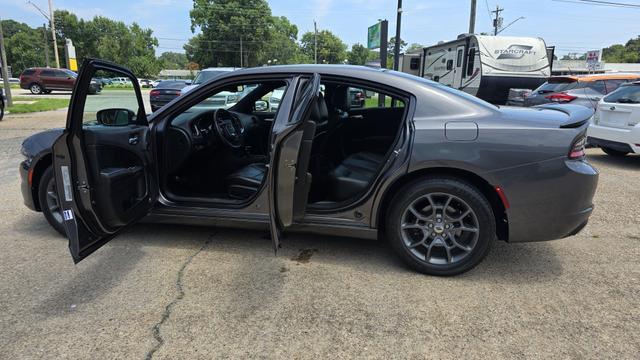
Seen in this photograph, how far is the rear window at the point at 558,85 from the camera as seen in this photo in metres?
9.11

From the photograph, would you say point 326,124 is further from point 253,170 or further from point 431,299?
point 431,299

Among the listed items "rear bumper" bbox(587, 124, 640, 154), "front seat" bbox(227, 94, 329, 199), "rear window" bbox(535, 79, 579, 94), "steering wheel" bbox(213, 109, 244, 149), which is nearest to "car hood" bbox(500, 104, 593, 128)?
"front seat" bbox(227, 94, 329, 199)

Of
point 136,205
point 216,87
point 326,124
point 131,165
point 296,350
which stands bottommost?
point 296,350

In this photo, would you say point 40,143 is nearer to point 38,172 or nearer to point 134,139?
point 38,172

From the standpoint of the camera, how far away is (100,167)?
9.46ft

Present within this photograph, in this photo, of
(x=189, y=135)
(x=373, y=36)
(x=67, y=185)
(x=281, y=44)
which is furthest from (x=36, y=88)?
(x=281, y=44)

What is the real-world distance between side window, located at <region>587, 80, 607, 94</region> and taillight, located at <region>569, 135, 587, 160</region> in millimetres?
7113

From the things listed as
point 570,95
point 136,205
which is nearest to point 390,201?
point 136,205

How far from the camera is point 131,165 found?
319cm

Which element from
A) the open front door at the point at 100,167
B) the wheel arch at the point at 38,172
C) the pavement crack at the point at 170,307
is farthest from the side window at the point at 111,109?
the pavement crack at the point at 170,307

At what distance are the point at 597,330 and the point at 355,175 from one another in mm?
1956

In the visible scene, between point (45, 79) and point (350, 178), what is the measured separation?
31510mm

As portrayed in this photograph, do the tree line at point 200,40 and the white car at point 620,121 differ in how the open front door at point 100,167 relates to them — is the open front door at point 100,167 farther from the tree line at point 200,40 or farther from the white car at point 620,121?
the tree line at point 200,40

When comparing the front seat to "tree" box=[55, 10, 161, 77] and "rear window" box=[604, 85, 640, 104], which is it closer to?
"rear window" box=[604, 85, 640, 104]
